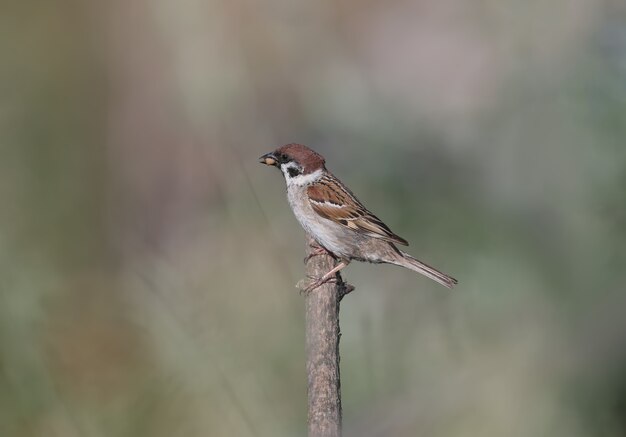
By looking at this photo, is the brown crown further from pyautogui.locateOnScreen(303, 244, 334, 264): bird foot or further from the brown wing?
pyautogui.locateOnScreen(303, 244, 334, 264): bird foot

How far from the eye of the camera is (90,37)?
319 centimetres

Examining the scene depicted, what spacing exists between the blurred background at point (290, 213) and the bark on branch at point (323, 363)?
44mm

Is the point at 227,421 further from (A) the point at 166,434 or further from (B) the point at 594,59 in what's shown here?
(B) the point at 594,59

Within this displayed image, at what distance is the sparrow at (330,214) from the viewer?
221 centimetres

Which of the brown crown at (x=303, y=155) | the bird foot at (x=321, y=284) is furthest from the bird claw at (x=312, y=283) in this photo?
the brown crown at (x=303, y=155)

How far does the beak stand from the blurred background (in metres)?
0.08

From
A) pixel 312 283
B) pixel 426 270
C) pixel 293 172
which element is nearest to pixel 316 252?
pixel 293 172

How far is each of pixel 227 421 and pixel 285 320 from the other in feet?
0.90

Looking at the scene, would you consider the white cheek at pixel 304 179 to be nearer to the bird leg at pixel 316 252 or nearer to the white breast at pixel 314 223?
the white breast at pixel 314 223

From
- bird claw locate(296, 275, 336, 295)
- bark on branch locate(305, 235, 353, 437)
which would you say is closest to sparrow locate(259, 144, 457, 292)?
bird claw locate(296, 275, 336, 295)

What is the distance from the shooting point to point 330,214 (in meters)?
2.25

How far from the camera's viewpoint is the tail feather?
1895 mm

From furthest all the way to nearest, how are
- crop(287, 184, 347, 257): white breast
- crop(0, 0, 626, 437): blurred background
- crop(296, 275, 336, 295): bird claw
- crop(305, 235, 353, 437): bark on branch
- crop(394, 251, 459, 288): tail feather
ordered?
crop(287, 184, 347, 257): white breast → crop(394, 251, 459, 288): tail feather → crop(296, 275, 336, 295): bird claw → crop(0, 0, 626, 437): blurred background → crop(305, 235, 353, 437): bark on branch

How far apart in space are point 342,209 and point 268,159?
236mm
